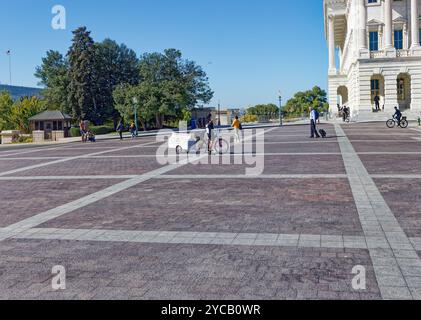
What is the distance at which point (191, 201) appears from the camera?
29.4ft

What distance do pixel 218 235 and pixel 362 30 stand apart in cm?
4705

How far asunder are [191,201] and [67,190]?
3.55 m

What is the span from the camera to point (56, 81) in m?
67.1

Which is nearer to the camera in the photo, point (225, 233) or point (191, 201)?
point (225, 233)

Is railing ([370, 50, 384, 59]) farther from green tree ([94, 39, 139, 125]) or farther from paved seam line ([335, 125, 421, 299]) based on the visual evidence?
paved seam line ([335, 125, 421, 299])

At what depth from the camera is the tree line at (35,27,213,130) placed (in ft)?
192

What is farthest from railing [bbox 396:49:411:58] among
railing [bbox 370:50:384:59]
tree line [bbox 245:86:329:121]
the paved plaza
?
tree line [bbox 245:86:329:121]

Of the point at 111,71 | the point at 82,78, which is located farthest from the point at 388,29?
the point at 111,71

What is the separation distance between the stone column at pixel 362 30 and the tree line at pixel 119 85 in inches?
879

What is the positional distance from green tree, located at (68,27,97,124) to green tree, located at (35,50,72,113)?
2031mm

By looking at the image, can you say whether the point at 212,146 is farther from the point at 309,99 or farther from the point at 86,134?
the point at 309,99

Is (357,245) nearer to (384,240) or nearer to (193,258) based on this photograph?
(384,240)

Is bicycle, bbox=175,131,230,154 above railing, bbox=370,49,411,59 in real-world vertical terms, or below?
below
